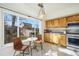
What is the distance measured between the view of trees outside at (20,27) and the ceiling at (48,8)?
0.11 m

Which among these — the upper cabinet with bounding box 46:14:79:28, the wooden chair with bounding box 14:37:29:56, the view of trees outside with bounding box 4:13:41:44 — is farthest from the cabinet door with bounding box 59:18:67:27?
the wooden chair with bounding box 14:37:29:56

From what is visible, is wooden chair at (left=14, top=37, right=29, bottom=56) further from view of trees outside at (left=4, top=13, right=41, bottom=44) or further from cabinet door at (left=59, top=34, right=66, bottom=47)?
cabinet door at (left=59, top=34, right=66, bottom=47)

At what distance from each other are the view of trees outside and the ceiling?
0.11 meters

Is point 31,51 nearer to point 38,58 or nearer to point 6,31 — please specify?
point 38,58

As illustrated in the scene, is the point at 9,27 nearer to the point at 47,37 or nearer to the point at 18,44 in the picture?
the point at 18,44

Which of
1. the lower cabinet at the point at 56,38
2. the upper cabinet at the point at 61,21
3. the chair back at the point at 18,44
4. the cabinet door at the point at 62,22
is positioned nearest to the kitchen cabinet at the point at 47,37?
the lower cabinet at the point at 56,38

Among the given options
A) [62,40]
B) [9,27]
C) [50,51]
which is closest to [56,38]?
[62,40]

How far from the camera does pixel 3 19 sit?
176 centimetres

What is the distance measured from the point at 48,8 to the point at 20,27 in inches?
20.0

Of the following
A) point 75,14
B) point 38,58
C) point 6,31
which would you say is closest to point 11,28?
point 6,31

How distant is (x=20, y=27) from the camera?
6.06 feet

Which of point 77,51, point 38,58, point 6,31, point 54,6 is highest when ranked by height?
point 54,6

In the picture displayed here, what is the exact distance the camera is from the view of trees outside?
1.79m

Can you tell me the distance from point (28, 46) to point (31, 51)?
89mm
